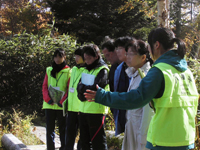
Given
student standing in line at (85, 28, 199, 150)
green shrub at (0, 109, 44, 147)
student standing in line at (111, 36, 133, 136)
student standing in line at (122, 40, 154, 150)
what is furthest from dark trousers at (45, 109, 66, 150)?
student standing in line at (85, 28, 199, 150)

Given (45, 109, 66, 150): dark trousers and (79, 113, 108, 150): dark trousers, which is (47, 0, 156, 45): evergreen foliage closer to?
(45, 109, 66, 150): dark trousers

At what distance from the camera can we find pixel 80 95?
13.6 ft

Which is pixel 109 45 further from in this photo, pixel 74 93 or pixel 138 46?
pixel 138 46

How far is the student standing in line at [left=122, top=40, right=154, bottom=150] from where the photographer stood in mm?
2869

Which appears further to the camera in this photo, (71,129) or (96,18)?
(96,18)

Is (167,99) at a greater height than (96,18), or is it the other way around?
(96,18)

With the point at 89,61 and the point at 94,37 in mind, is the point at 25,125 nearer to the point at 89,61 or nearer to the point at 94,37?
the point at 89,61

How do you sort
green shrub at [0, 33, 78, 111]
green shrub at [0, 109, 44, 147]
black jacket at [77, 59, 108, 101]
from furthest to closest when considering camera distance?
green shrub at [0, 33, 78, 111] → green shrub at [0, 109, 44, 147] → black jacket at [77, 59, 108, 101]

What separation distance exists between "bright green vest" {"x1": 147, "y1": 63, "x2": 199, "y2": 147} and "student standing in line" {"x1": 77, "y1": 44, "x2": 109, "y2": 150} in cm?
195

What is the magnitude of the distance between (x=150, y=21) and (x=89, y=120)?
613 inches

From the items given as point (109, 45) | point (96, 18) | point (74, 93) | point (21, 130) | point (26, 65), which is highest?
point (96, 18)

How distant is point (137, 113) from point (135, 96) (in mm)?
1132

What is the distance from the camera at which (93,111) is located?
4141mm

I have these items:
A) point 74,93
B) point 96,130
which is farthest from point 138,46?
point 74,93
